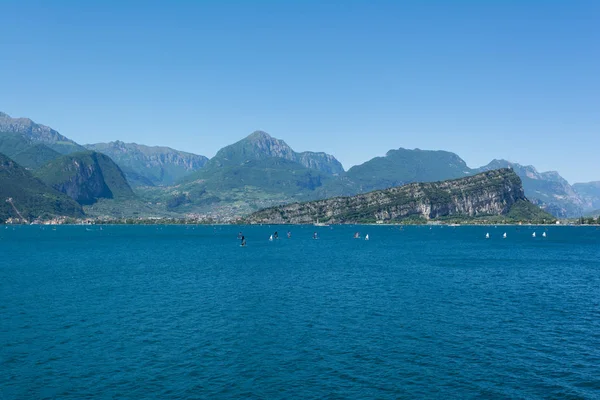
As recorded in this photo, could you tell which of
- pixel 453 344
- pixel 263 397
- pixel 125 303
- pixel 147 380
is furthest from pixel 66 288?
pixel 453 344

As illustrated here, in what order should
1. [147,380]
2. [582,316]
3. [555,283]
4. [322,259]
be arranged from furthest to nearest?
1. [322,259]
2. [555,283]
3. [582,316]
4. [147,380]

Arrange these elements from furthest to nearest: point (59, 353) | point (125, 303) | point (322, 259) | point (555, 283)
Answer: point (322, 259)
point (555, 283)
point (125, 303)
point (59, 353)

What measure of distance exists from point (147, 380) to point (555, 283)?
93.0 metres

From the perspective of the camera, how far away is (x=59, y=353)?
176 ft

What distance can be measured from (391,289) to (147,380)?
6038 cm

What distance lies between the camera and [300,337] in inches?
2371

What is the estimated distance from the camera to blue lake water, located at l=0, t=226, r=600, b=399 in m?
44.5

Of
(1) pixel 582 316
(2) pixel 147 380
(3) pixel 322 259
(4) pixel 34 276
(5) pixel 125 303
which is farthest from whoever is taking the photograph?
(3) pixel 322 259

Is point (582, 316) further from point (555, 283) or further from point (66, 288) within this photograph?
point (66, 288)

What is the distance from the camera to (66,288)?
99.1 meters

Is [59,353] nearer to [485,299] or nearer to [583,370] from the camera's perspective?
[583,370]

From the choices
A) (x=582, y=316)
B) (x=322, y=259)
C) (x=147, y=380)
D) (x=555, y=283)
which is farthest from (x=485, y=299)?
(x=322, y=259)

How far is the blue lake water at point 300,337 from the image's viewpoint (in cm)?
4447

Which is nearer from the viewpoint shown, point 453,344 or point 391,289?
point 453,344
